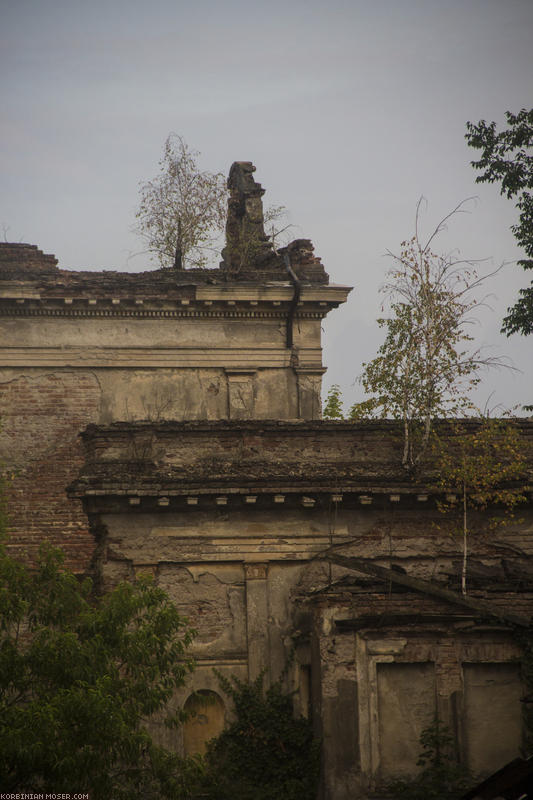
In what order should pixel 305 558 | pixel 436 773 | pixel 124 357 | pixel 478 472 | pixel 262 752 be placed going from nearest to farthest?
1. pixel 436 773
2. pixel 262 752
3. pixel 478 472
4. pixel 305 558
5. pixel 124 357

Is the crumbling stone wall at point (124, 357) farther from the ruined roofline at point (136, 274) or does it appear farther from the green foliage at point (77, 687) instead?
the green foliage at point (77, 687)

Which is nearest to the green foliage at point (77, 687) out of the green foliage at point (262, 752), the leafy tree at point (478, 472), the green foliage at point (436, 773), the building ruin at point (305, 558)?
the green foliage at point (262, 752)

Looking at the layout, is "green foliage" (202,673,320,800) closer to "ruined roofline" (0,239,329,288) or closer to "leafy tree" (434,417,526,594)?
"leafy tree" (434,417,526,594)

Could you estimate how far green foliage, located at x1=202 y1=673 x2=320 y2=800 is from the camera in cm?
1495

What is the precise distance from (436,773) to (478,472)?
4494 mm

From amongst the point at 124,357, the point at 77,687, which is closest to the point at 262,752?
the point at 77,687

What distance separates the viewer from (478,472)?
1650cm

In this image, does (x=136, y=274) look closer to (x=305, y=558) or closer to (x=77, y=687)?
(x=305, y=558)

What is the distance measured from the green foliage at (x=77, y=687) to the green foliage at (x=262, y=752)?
5.35ft

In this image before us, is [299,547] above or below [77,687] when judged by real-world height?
above

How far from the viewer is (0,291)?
2258 cm

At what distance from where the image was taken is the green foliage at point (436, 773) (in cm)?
1423

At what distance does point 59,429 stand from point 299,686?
8.97 metres

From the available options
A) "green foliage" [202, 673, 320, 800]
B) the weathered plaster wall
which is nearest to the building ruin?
the weathered plaster wall
